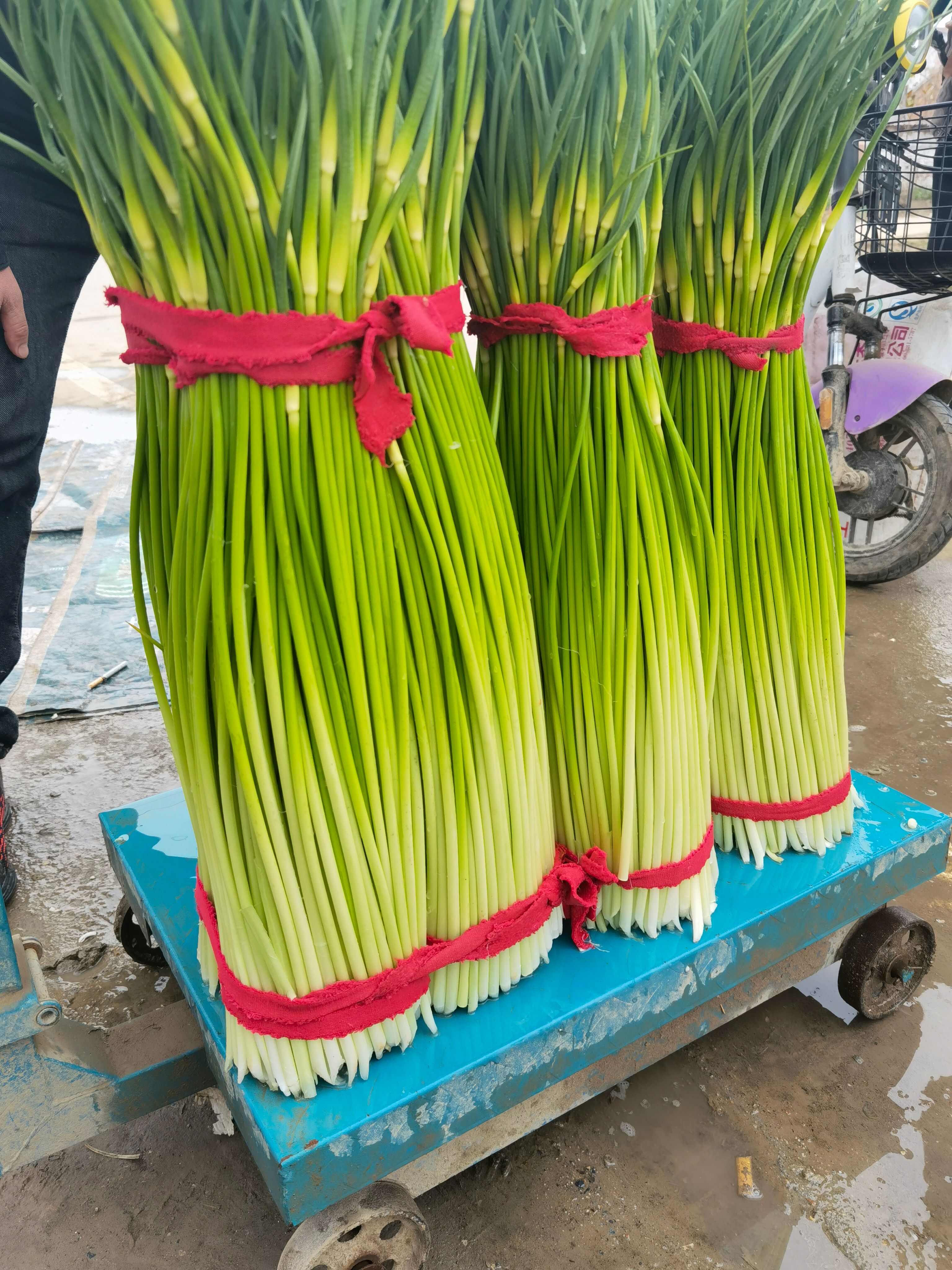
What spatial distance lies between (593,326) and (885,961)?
1107 millimetres

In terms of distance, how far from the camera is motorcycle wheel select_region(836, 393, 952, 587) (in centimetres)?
309

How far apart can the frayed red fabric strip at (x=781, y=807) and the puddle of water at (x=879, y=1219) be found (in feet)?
1.59

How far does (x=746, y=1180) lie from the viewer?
1.24 metres

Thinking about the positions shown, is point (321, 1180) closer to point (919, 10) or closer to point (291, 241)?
point (291, 241)

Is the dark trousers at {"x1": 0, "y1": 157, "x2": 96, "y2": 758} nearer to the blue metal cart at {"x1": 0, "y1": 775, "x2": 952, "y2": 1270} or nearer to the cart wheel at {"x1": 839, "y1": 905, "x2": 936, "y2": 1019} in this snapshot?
the blue metal cart at {"x1": 0, "y1": 775, "x2": 952, "y2": 1270}

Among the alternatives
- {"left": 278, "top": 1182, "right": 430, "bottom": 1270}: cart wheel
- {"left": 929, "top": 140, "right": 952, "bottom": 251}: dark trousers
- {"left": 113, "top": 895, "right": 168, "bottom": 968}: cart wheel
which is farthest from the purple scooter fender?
{"left": 278, "top": 1182, "right": 430, "bottom": 1270}: cart wheel

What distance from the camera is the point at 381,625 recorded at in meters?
0.87

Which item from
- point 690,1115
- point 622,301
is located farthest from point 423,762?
point 690,1115

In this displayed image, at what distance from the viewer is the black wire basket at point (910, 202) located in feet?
8.65

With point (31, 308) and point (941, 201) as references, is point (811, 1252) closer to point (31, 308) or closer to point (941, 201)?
point (31, 308)

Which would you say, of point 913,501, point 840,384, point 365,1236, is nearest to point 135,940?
point 365,1236

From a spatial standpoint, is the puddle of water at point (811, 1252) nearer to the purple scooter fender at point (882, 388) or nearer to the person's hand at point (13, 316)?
the person's hand at point (13, 316)

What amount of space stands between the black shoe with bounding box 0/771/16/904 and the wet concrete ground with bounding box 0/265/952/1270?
21 cm

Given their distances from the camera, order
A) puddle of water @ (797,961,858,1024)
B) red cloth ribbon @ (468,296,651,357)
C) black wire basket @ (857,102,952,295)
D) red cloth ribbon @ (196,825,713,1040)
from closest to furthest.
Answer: red cloth ribbon @ (196,825,713,1040) < red cloth ribbon @ (468,296,651,357) < puddle of water @ (797,961,858,1024) < black wire basket @ (857,102,952,295)
